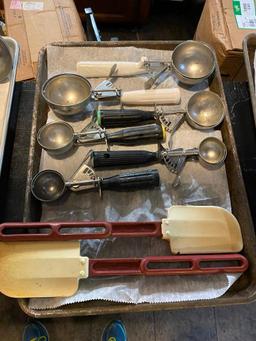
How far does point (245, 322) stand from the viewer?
94 cm

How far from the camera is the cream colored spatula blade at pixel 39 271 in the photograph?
0.57 m

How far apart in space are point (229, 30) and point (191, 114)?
40 centimetres

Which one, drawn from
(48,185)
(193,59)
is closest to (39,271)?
(48,185)

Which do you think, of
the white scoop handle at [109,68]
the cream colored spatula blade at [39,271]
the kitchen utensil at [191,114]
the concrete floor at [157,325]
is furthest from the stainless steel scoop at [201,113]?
the concrete floor at [157,325]

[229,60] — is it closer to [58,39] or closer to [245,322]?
[58,39]

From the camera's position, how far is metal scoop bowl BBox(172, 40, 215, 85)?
2.68 ft

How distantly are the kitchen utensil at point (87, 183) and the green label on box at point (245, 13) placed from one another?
0.63 metres

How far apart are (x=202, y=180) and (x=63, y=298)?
0.37 metres

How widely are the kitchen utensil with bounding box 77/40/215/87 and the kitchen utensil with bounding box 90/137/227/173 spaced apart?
19cm

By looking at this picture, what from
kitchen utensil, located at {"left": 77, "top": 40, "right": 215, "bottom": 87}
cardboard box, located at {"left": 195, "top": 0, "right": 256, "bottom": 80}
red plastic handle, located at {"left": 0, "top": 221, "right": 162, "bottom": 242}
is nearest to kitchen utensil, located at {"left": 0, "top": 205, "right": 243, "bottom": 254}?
red plastic handle, located at {"left": 0, "top": 221, "right": 162, "bottom": 242}

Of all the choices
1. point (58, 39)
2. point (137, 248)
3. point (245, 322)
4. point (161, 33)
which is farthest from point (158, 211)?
point (161, 33)

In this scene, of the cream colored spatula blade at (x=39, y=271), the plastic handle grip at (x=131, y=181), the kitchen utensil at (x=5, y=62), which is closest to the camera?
the cream colored spatula blade at (x=39, y=271)

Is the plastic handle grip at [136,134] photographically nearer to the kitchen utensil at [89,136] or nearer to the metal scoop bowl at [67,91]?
the kitchen utensil at [89,136]

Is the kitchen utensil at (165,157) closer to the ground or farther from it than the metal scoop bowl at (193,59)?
closer to the ground
